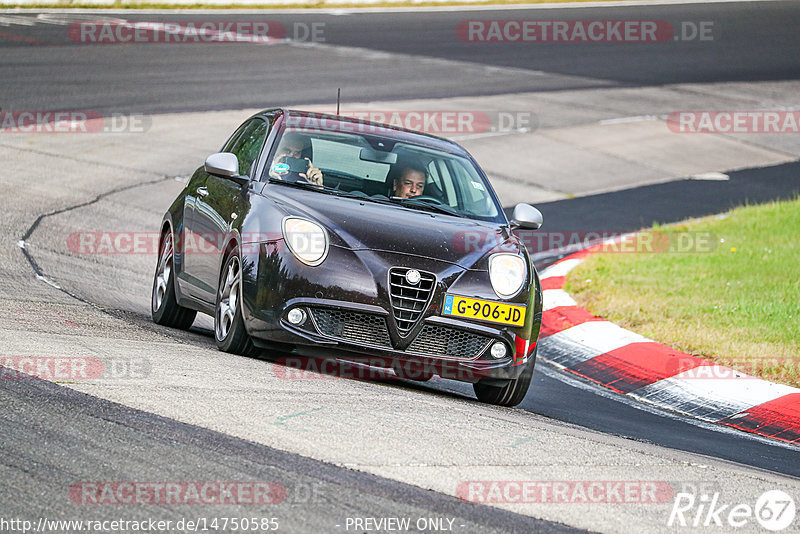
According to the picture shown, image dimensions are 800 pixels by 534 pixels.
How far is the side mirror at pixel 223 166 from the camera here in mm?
7918

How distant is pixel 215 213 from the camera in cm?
816

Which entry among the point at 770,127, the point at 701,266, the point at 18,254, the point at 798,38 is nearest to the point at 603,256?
the point at 701,266

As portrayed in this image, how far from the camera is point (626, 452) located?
5.99 meters

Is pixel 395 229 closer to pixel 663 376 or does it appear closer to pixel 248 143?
pixel 248 143

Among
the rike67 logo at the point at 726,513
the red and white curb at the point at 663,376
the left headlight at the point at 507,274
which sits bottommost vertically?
the red and white curb at the point at 663,376

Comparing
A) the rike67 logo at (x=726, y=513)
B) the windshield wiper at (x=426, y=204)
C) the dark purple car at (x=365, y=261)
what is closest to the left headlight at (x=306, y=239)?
the dark purple car at (x=365, y=261)

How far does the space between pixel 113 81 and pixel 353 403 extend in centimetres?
1578

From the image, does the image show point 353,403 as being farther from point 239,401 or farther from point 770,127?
point 770,127

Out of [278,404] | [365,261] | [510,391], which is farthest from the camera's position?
[510,391]

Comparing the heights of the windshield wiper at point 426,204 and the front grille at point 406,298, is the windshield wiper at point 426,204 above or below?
above

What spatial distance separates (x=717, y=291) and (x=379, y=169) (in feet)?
14.0

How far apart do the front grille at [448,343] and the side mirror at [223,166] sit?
1785mm

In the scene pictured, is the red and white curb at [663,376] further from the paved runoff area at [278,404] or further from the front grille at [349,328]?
the front grille at [349,328]

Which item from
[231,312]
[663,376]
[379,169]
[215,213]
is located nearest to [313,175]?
[379,169]
